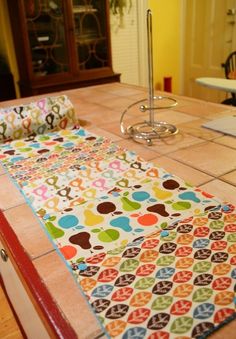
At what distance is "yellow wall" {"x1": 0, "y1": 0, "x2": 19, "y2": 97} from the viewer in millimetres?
2631

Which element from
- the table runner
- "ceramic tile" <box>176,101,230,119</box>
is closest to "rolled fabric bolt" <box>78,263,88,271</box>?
the table runner

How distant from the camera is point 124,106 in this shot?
152 cm

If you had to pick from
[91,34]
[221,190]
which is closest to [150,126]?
[221,190]

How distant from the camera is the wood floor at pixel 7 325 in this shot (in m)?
1.22

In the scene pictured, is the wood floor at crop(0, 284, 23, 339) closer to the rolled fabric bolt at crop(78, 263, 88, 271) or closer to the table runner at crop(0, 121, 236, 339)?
the table runner at crop(0, 121, 236, 339)

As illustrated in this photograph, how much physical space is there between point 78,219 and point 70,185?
0.15 m

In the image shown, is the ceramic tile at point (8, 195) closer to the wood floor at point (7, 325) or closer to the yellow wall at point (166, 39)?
the wood floor at point (7, 325)

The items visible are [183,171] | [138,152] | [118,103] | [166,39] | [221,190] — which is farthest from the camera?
[166,39]

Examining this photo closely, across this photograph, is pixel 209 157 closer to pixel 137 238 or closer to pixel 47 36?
pixel 137 238

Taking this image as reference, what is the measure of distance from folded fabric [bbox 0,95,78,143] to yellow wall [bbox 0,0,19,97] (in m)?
1.81

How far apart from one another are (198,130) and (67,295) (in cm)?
83

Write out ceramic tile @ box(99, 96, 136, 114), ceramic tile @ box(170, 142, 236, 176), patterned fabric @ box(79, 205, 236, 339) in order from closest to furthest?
patterned fabric @ box(79, 205, 236, 339) → ceramic tile @ box(170, 142, 236, 176) → ceramic tile @ box(99, 96, 136, 114)

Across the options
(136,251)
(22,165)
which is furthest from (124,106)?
(136,251)

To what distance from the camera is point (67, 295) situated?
0.48 metres
